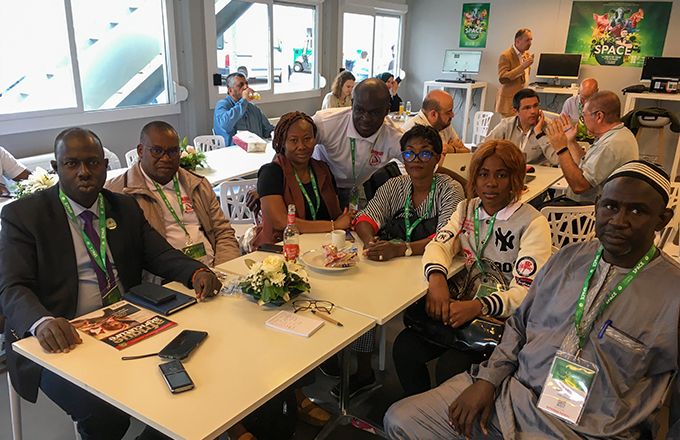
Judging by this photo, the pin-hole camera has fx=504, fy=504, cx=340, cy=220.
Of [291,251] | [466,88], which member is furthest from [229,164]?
[466,88]

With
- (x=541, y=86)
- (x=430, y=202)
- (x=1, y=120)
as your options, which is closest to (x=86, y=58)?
(x=1, y=120)

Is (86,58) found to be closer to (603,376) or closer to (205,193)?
(205,193)

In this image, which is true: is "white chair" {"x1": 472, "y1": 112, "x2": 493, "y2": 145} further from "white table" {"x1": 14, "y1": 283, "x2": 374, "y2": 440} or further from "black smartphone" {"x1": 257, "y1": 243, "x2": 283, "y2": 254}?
"white table" {"x1": 14, "y1": 283, "x2": 374, "y2": 440}

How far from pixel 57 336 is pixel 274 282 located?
0.68m

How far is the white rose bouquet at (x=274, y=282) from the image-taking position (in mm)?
1764

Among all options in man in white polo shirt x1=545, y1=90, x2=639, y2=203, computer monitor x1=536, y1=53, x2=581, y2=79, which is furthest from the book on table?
computer monitor x1=536, y1=53, x2=581, y2=79

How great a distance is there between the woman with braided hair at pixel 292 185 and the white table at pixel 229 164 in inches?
48.3

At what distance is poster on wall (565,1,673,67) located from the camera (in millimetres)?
7664

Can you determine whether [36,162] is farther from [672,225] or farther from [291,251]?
[672,225]

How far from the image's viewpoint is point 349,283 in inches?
80.2

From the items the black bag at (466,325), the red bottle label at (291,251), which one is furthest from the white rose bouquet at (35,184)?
the black bag at (466,325)

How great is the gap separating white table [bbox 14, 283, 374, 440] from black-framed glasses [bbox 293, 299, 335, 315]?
0.15 ft

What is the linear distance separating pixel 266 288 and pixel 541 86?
776cm

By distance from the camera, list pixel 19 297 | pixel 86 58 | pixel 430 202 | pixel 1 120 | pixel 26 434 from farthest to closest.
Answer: pixel 86 58 < pixel 1 120 < pixel 430 202 < pixel 26 434 < pixel 19 297
